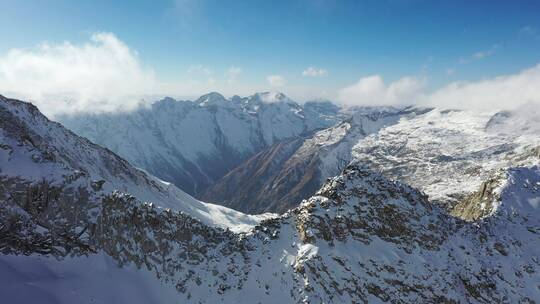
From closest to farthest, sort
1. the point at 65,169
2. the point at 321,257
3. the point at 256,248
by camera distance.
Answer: the point at 65,169 < the point at 321,257 < the point at 256,248

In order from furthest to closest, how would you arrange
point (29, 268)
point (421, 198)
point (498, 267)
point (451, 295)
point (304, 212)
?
point (421, 198) → point (498, 267) → point (304, 212) → point (451, 295) → point (29, 268)

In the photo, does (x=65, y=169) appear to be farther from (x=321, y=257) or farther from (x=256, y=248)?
(x=321, y=257)

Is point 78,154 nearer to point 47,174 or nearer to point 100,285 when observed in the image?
point 47,174

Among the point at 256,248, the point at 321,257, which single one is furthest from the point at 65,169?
the point at 321,257

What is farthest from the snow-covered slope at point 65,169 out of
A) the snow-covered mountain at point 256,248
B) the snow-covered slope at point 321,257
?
the snow-covered slope at point 321,257

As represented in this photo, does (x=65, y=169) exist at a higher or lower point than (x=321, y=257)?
higher

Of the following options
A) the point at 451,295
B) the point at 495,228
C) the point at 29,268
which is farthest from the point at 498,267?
the point at 29,268

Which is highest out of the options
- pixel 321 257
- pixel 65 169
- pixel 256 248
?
pixel 65 169

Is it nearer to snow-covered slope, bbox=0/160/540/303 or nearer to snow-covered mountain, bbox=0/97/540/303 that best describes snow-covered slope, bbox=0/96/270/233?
snow-covered mountain, bbox=0/97/540/303

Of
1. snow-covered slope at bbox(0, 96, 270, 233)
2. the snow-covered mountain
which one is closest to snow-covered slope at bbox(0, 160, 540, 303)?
the snow-covered mountain
